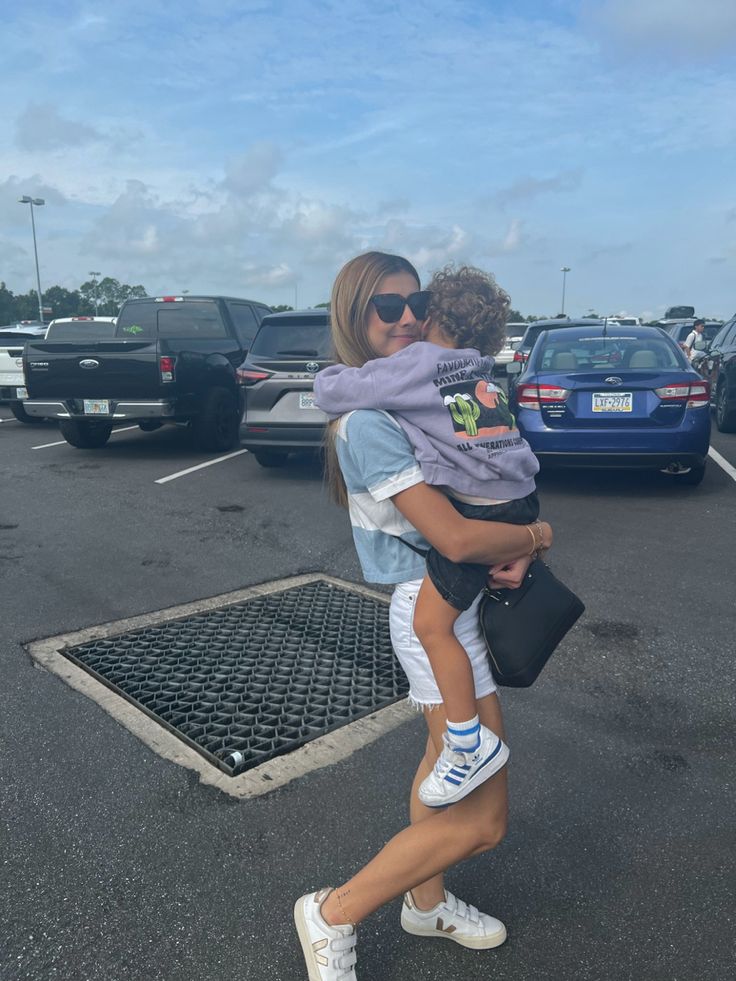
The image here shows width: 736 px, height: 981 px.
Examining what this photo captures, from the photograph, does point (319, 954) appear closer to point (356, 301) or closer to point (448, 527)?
point (448, 527)

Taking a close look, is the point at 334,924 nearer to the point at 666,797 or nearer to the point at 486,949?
the point at 486,949

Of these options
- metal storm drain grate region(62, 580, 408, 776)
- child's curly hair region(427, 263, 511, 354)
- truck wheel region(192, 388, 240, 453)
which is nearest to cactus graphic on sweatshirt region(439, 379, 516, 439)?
child's curly hair region(427, 263, 511, 354)

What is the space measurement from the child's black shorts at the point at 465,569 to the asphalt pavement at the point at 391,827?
1064 mm

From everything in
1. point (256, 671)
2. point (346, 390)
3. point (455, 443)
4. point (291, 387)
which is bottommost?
point (256, 671)

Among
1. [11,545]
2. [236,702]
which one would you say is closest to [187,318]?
[11,545]

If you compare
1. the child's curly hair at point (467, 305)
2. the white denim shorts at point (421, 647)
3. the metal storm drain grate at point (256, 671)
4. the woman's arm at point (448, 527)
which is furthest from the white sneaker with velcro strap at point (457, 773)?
the metal storm drain grate at point (256, 671)

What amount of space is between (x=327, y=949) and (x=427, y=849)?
13.6 inches

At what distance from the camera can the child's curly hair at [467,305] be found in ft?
6.43

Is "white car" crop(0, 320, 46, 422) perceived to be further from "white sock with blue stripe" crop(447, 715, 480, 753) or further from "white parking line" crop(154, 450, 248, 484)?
"white sock with blue stripe" crop(447, 715, 480, 753)

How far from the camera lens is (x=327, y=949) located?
6.57ft

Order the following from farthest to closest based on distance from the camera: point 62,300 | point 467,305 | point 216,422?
point 62,300 → point 216,422 → point 467,305

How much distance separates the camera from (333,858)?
2.62m

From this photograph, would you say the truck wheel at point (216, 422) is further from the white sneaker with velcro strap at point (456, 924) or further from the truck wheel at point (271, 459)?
the white sneaker with velcro strap at point (456, 924)

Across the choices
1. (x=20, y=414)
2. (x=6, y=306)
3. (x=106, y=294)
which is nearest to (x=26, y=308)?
(x=6, y=306)
